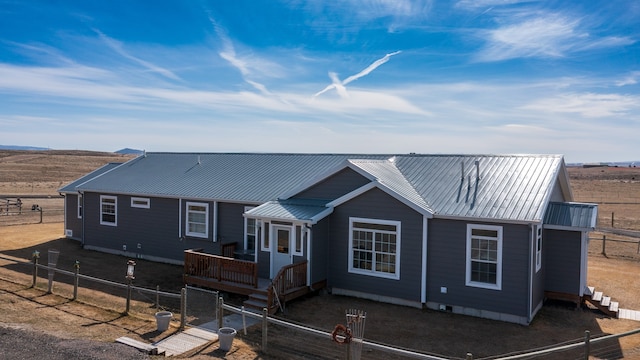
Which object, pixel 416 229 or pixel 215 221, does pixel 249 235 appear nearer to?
pixel 215 221

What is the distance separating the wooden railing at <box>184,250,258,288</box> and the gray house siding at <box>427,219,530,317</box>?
584 cm

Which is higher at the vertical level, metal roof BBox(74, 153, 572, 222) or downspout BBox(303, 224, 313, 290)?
metal roof BBox(74, 153, 572, 222)

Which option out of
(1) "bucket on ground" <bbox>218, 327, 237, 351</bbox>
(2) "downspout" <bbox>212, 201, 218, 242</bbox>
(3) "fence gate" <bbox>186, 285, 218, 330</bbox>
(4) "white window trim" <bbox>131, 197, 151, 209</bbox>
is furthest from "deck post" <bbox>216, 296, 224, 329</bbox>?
(4) "white window trim" <bbox>131, 197, 151, 209</bbox>

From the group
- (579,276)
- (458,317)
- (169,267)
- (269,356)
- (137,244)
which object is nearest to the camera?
(269,356)

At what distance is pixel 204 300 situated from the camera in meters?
16.6

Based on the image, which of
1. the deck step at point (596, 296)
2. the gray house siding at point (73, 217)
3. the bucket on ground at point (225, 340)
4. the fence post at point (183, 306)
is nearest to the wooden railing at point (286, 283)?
the fence post at point (183, 306)

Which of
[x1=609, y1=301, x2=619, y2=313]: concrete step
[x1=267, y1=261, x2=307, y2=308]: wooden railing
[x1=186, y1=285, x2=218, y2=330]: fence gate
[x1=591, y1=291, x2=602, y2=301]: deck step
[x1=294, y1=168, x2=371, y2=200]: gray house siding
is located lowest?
[x1=186, y1=285, x2=218, y2=330]: fence gate

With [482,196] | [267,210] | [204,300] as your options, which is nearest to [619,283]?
[482,196]

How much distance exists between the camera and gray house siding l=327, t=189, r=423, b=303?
1597 cm

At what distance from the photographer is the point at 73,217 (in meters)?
27.6

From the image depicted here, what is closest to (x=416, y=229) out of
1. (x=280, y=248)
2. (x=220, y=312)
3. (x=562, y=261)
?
(x=280, y=248)

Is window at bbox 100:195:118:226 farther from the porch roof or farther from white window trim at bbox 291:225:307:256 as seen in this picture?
white window trim at bbox 291:225:307:256

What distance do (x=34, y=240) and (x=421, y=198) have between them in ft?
71.3

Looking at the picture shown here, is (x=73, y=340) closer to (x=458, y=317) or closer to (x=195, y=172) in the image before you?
(x=458, y=317)
